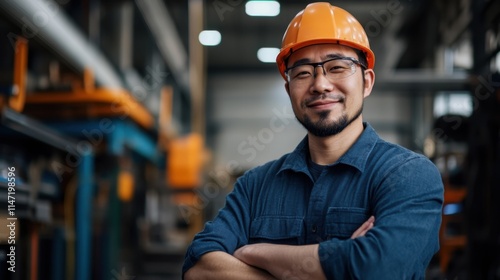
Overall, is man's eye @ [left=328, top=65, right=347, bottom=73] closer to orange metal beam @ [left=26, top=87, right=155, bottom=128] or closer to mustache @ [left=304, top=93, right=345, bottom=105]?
mustache @ [left=304, top=93, right=345, bottom=105]

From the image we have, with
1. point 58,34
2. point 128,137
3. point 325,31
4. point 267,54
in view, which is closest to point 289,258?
point 325,31

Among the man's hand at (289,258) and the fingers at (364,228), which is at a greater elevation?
the fingers at (364,228)

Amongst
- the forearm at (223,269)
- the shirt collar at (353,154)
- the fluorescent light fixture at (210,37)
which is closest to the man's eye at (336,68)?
the shirt collar at (353,154)

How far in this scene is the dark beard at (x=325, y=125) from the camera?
2.07 m

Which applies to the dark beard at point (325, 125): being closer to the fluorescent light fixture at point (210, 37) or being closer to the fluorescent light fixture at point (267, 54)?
the fluorescent light fixture at point (210, 37)

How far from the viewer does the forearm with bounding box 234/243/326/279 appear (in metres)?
1.81

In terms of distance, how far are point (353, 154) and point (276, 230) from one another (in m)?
0.39

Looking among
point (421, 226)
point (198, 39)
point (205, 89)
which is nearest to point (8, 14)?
point (421, 226)

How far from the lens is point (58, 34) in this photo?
15.4 feet

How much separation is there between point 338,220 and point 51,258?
4390mm

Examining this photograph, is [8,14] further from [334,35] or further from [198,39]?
[198,39]

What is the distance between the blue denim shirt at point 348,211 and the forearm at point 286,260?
0.02 meters

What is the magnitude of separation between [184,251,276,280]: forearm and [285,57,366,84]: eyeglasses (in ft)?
2.24

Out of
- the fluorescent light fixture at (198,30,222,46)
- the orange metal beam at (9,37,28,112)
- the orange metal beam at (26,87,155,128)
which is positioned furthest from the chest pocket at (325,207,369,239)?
the fluorescent light fixture at (198,30,222,46)
